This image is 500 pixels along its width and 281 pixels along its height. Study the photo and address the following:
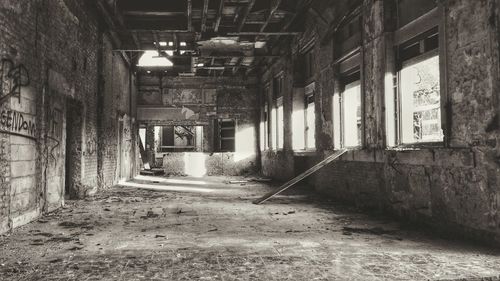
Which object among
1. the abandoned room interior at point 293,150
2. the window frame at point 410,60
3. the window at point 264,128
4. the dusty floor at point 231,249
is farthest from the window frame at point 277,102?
the window frame at point 410,60

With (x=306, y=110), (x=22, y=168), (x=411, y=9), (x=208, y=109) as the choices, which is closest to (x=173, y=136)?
(x=208, y=109)

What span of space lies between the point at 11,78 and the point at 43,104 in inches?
45.6

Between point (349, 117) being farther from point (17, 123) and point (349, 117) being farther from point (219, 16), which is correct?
point (17, 123)

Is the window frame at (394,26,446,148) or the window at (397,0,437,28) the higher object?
the window at (397,0,437,28)

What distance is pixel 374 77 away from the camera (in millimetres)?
6582

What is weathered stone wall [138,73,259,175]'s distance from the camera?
57.0 feet

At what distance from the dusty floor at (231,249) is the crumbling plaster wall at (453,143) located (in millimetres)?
414

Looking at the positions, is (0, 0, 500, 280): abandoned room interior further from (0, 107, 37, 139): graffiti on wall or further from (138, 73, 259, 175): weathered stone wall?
(138, 73, 259, 175): weathered stone wall

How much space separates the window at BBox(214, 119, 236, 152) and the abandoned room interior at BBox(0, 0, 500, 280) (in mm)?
5781

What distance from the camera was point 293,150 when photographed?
39.3ft

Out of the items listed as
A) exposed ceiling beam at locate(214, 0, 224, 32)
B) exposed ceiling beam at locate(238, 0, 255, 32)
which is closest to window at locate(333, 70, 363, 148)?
exposed ceiling beam at locate(238, 0, 255, 32)

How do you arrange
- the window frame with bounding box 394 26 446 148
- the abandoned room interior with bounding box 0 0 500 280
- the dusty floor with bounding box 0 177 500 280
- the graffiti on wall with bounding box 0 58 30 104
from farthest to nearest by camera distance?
the window frame with bounding box 394 26 446 148 < the graffiti on wall with bounding box 0 58 30 104 < the abandoned room interior with bounding box 0 0 500 280 < the dusty floor with bounding box 0 177 500 280

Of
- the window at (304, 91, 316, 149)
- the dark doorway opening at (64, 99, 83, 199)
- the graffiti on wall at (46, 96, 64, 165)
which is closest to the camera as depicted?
the graffiti on wall at (46, 96, 64, 165)

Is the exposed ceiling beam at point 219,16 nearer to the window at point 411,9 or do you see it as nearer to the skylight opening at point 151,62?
the window at point 411,9
